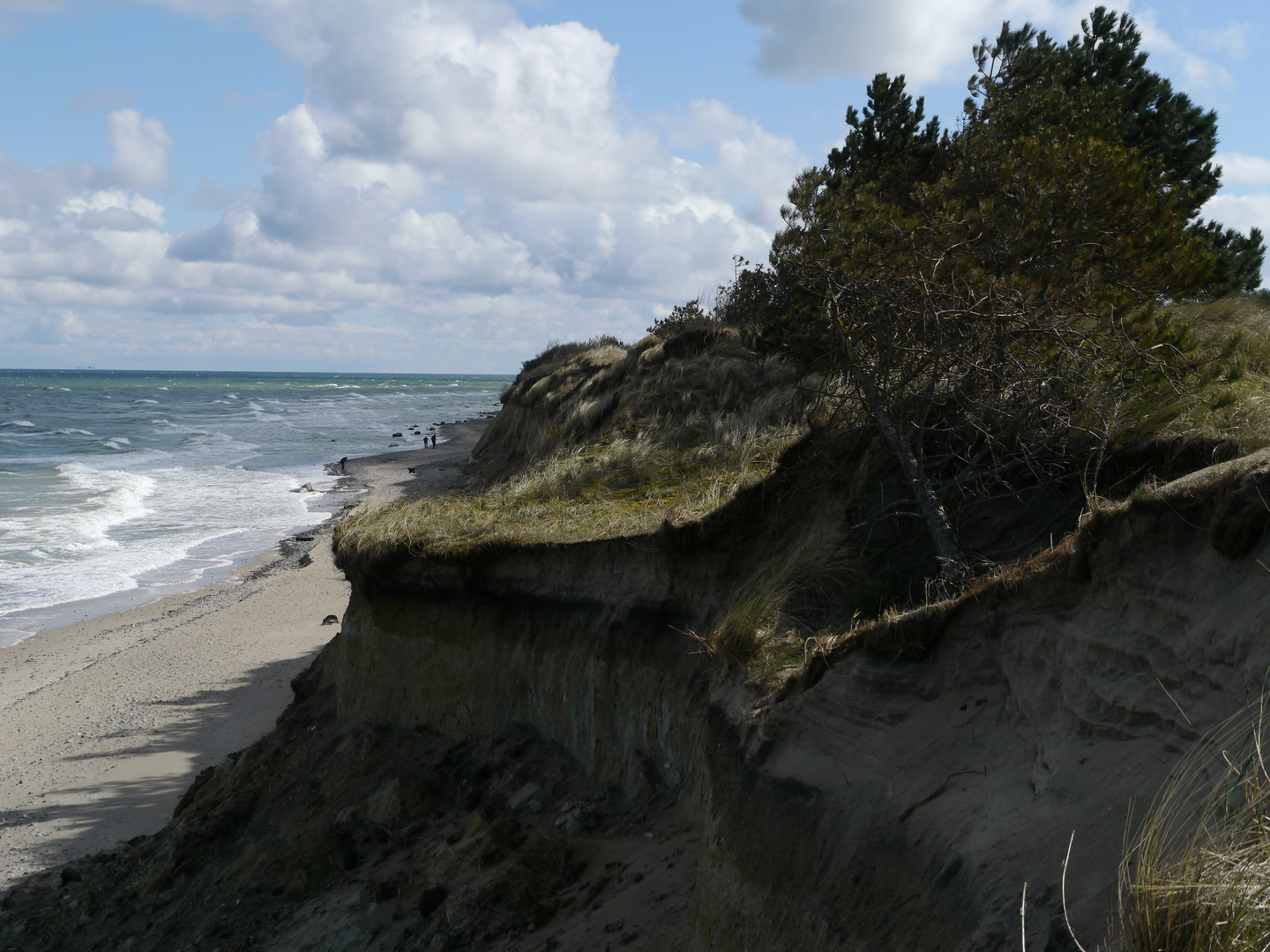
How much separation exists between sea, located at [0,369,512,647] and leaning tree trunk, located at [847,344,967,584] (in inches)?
780

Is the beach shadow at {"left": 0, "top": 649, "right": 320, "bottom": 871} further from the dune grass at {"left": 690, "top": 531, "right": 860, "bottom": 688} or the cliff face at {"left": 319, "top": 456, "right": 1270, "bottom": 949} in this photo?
the dune grass at {"left": 690, "top": 531, "right": 860, "bottom": 688}

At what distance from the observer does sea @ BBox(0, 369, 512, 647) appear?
75.4 feet

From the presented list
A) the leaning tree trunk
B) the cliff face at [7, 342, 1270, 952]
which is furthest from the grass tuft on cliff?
the leaning tree trunk

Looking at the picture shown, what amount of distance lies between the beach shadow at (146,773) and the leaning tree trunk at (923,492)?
11042mm

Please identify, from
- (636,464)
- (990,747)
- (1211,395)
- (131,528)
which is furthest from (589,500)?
(131,528)

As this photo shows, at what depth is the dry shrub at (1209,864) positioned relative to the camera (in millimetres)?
2170

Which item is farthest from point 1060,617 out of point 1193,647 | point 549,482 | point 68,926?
point 68,926

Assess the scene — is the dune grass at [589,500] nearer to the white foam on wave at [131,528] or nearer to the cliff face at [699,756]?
the cliff face at [699,756]

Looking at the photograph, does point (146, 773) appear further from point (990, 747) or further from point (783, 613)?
point (990, 747)

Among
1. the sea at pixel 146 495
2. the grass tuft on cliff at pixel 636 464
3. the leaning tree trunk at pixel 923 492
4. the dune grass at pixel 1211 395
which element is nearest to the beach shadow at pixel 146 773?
the grass tuft on cliff at pixel 636 464

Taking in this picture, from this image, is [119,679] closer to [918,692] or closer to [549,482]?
[549,482]

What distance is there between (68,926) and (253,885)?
2370 mm

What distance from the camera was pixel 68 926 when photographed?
9055mm

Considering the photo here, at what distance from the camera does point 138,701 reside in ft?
52.1
